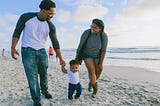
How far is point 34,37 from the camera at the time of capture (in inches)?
179

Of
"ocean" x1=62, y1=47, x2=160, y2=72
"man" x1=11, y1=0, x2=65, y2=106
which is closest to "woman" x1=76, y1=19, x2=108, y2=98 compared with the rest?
"man" x1=11, y1=0, x2=65, y2=106

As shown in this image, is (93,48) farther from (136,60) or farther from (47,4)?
(136,60)

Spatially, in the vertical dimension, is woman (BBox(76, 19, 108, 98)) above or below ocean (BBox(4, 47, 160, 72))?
above

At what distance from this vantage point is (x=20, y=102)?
526 centimetres

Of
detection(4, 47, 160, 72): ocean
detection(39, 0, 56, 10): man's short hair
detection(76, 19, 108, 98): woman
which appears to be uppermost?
detection(39, 0, 56, 10): man's short hair

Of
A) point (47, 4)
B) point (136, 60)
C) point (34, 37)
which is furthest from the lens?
point (136, 60)

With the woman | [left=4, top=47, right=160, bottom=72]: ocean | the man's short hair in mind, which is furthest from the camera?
[left=4, top=47, right=160, bottom=72]: ocean

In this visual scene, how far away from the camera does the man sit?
14.7ft

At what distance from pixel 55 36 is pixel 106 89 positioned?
2.60m

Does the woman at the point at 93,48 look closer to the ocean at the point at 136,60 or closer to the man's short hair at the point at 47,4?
the man's short hair at the point at 47,4

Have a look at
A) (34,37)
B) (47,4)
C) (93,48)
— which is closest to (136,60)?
(93,48)

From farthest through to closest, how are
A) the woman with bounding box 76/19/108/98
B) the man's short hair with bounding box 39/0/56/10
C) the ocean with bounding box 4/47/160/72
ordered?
the ocean with bounding box 4/47/160/72 → the woman with bounding box 76/19/108/98 → the man's short hair with bounding box 39/0/56/10

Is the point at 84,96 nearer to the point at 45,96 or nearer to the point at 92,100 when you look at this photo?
the point at 92,100

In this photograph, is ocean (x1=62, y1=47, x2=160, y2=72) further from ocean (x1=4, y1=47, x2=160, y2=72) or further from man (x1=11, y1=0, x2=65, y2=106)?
man (x1=11, y1=0, x2=65, y2=106)
